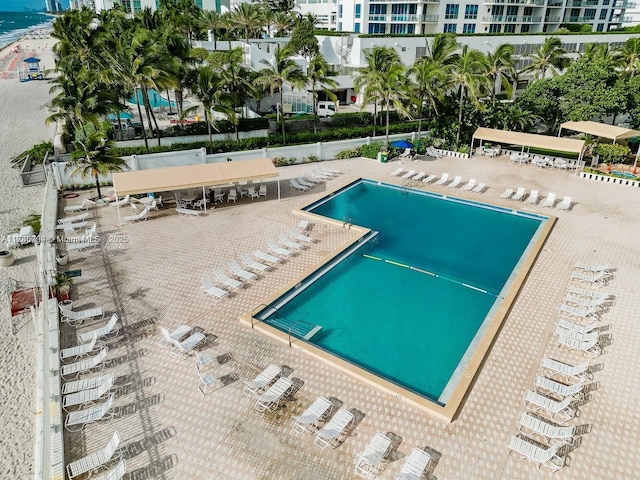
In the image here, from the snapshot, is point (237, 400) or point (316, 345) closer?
point (237, 400)

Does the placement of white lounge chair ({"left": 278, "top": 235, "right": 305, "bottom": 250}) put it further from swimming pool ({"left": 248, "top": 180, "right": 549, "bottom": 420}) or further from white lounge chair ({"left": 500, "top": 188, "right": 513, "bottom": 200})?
white lounge chair ({"left": 500, "top": 188, "right": 513, "bottom": 200})

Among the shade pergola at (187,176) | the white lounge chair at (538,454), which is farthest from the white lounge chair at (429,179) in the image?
the white lounge chair at (538,454)

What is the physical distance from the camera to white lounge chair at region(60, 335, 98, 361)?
11.7 meters

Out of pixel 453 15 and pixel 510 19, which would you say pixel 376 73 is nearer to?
pixel 453 15

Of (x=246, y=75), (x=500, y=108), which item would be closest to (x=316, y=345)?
(x=246, y=75)

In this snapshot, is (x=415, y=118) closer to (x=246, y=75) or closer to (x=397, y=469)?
(x=246, y=75)

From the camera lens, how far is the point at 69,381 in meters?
11.2

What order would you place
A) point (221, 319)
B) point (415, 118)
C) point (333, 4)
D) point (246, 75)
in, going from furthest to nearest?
point (333, 4), point (415, 118), point (246, 75), point (221, 319)

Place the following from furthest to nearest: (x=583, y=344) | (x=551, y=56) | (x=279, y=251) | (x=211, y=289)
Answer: (x=551, y=56) → (x=279, y=251) → (x=211, y=289) → (x=583, y=344)

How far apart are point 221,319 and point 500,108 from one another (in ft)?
93.2

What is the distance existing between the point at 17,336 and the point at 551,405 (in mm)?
14585

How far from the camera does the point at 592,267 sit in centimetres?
1612

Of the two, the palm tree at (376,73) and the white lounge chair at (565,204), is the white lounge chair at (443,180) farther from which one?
the palm tree at (376,73)

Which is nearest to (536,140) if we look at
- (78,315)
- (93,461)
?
(78,315)
